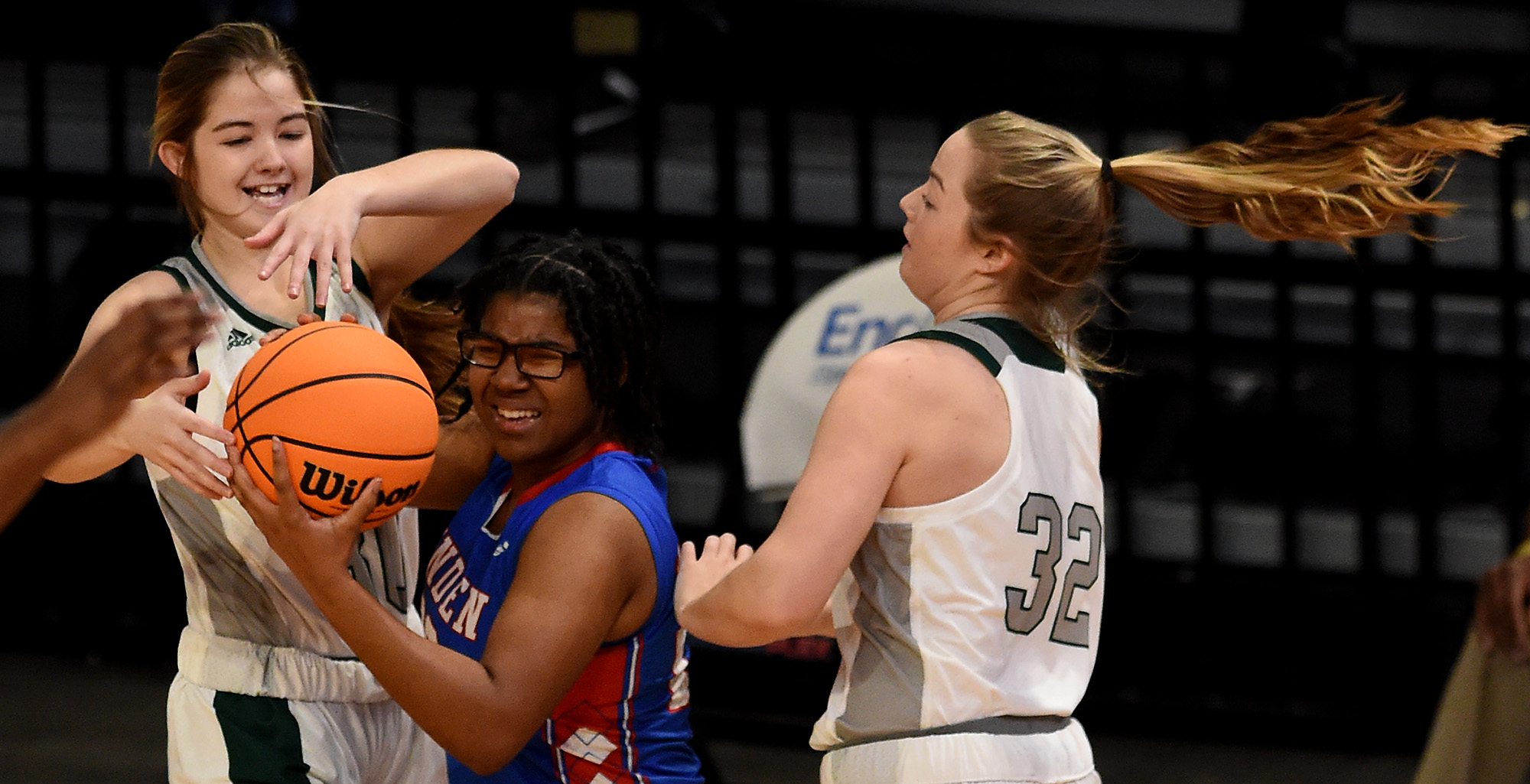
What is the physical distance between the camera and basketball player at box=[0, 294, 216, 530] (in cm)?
182

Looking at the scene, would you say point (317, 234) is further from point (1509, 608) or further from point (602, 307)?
point (1509, 608)

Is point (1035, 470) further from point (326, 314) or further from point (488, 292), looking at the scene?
point (326, 314)

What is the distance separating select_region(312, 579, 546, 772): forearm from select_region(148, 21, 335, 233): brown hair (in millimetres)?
834

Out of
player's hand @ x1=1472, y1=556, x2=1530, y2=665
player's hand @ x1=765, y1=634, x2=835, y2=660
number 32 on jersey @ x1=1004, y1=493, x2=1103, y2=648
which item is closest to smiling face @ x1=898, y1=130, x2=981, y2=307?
number 32 on jersey @ x1=1004, y1=493, x2=1103, y2=648

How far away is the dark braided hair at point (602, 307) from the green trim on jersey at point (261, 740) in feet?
2.15

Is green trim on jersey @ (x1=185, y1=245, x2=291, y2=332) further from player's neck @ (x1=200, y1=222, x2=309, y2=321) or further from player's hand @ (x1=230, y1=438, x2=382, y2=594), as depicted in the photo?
player's hand @ (x1=230, y1=438, x2=382, y2=594)

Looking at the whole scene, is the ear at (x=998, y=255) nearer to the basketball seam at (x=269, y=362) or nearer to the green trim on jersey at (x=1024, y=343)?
the green trim on jersey at (x=1024, y=343)

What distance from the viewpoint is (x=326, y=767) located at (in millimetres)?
2635

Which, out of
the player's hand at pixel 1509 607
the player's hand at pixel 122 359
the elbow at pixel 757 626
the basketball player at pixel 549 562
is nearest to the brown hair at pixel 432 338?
the basketball player at pixel 549 562

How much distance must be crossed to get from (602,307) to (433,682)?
0.65 m

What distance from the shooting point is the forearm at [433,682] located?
2.24m

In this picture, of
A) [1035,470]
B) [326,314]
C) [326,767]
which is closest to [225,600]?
[326,767]

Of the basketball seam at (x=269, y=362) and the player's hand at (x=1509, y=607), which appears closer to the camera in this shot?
the basketball seam at (x=269, y=362)

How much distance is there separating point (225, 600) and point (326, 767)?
297mm
